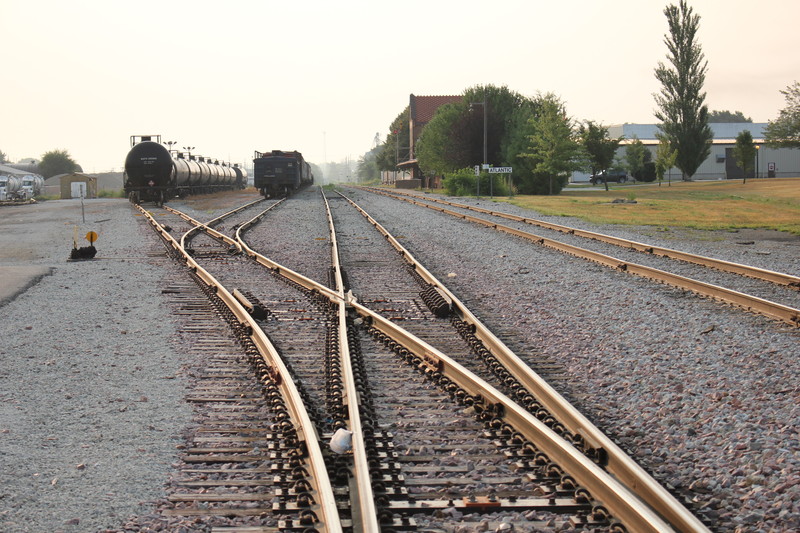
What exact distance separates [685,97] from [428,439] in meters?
71.3

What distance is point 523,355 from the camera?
7508 millimetres

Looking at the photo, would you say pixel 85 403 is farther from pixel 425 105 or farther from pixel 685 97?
pixel 425 105

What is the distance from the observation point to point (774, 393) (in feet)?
20.2

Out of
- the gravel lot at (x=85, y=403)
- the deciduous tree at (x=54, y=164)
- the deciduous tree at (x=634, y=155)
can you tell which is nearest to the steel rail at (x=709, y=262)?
the gravel lot at (x=85, y=403)

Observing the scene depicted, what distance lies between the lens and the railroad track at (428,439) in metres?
Answer: 4.05

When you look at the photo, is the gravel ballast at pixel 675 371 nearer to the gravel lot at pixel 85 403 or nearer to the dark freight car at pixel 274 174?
the gravel lot at pixel 85 403

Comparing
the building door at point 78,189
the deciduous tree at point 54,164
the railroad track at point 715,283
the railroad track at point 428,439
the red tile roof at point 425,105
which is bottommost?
the railroad track at point 428,439

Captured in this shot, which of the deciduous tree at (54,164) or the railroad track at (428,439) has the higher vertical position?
the deciduous tree at (54,164)

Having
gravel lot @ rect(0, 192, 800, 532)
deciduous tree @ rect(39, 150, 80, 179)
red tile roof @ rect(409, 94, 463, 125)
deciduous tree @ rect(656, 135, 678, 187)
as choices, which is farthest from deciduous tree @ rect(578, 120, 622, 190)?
deciduous tree @ rect(39, 150, 80, 179)

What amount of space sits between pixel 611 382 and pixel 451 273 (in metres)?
6.58

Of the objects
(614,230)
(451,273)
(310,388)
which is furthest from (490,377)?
(614,230)

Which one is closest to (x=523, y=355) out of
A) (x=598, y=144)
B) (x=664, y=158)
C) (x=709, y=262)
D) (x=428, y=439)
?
(x=428, y=439)

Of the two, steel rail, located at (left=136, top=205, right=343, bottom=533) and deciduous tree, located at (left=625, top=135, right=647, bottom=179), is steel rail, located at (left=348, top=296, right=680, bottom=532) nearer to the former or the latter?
steel rail, located at (left=136, top=205, right=343, bottom=533)

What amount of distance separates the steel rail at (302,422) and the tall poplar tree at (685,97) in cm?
6686
